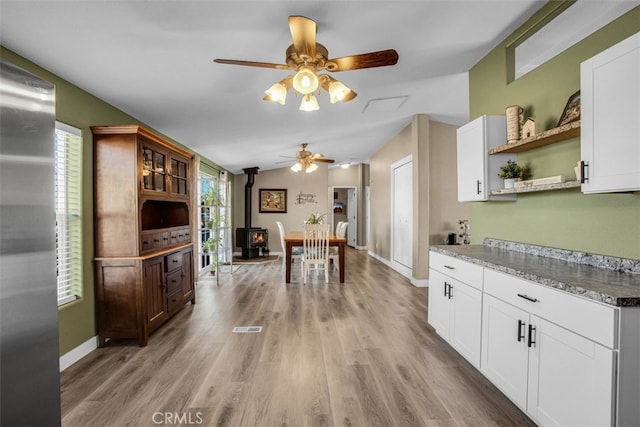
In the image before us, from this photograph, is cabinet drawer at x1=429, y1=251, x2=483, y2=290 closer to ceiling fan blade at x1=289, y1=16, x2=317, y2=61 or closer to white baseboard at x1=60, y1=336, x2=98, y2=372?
ceiling fan blade at x1=289, y1=16, x2=317, y2=61

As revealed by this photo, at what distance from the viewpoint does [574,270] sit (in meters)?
1.68

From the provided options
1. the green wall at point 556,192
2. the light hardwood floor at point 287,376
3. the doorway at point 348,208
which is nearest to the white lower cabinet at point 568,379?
the light hardwood floor at point 287,376

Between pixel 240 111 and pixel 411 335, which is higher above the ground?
pixel 240 111

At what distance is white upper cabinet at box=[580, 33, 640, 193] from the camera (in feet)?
4.58

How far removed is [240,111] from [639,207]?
341cm

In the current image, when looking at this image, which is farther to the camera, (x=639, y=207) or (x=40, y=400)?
(x=639, y=207)

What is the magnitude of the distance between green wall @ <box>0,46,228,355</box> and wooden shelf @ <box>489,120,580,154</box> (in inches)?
136

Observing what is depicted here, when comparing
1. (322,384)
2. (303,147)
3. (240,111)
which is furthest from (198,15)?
(303,147)

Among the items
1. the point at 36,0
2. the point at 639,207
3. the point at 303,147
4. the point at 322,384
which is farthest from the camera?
the point at 303,147

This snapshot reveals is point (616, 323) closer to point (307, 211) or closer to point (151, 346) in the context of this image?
Result: point (151, 346)

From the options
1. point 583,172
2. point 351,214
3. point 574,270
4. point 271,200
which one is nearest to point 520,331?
point 574,270

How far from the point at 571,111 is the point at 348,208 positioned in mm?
8673

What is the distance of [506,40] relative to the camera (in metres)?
2.56

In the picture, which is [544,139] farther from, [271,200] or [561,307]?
[271,200]
